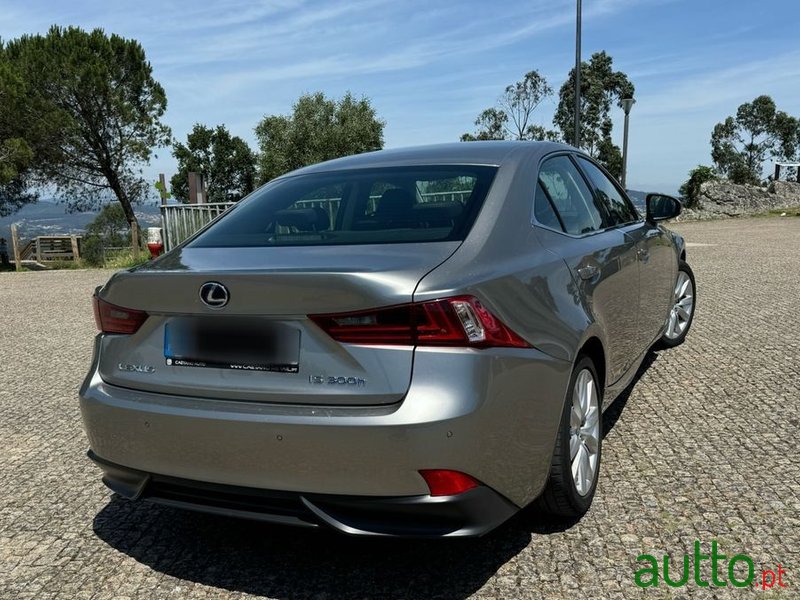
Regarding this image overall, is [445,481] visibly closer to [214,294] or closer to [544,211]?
[214,294]

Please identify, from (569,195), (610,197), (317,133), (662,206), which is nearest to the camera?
(569,195)

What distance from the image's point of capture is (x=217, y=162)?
201ft

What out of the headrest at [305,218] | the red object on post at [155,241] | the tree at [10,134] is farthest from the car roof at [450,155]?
the tree at [10,134]

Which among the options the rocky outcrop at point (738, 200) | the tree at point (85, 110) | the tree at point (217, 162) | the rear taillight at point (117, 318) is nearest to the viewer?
the rear taillight at point (117, 318)

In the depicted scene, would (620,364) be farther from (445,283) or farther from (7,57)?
(7,57)

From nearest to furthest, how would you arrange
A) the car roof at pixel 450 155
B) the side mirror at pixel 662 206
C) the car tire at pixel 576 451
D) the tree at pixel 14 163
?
the car tire at pixel 576 451 < the car roof at pixel 450 155 < the side mirror at pixel 662 206 < the tree at pixel 14 163

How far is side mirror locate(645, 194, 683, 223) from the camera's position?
191 inches

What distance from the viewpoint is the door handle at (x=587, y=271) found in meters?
3.03

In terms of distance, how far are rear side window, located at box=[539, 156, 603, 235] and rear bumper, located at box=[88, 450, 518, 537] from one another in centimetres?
145

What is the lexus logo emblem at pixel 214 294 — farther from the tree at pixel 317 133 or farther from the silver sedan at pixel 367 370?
the tree at pixel 317 133

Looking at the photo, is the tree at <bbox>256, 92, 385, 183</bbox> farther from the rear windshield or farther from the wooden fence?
the rear windshield

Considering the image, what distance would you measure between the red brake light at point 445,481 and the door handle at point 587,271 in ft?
3.93

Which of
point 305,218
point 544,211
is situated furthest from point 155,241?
point 544,211

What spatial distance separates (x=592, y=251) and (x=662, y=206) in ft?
6.17
